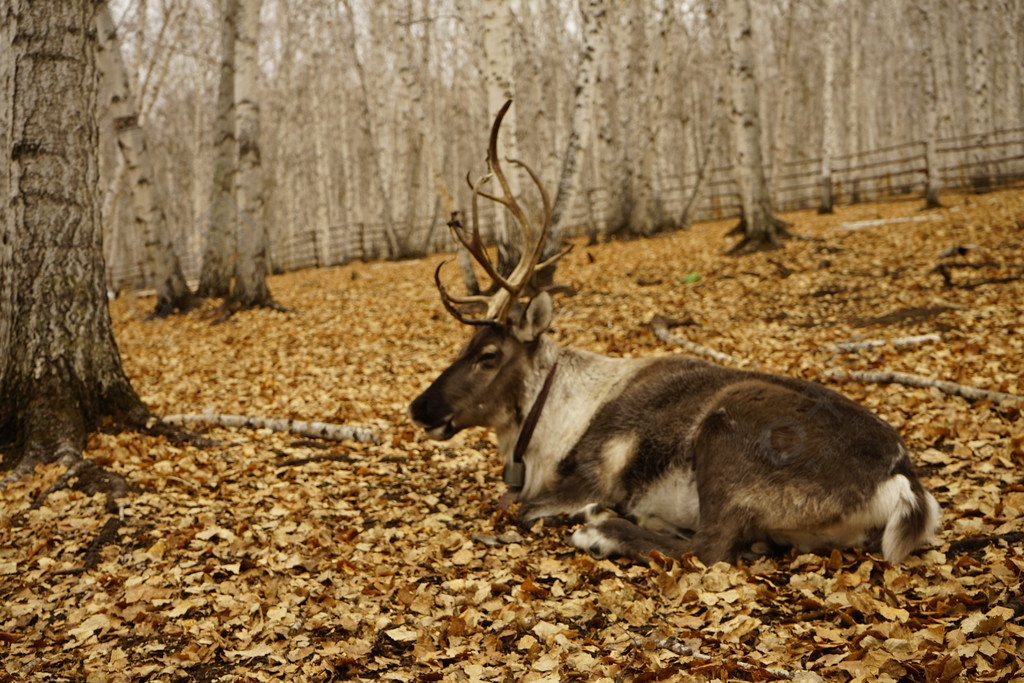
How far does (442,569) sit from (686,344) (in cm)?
512

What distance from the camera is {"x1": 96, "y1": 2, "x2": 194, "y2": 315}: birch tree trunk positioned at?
1478cm

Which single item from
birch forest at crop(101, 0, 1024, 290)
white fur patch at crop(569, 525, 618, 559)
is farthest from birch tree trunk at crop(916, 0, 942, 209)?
white fur patch at crop(569, 525, 618, 559)

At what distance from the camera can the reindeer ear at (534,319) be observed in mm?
5105

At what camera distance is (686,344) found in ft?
28.9

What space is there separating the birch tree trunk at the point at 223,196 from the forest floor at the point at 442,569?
709cm

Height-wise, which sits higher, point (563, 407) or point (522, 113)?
point (522, 113)

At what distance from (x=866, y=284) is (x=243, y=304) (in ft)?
33.7

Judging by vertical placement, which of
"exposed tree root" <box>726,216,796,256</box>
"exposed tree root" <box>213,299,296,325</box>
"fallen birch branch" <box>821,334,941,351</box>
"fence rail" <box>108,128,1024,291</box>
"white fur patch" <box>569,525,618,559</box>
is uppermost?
"fence rail" <box>108,128,1024,291</box>

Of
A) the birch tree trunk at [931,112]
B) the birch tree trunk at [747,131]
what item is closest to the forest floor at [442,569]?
the birch tree trunk at [747,131]

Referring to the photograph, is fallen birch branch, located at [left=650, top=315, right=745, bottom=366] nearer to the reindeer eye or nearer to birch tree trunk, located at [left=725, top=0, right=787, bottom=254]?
the reindeer eye

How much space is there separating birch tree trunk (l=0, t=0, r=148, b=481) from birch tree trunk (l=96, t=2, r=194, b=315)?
9.62 meters

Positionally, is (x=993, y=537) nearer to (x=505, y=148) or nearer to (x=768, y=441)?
(x=768, y=441)

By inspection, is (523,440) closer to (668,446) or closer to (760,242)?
(668,446)

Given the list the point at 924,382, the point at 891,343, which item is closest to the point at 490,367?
the point at 924,382
